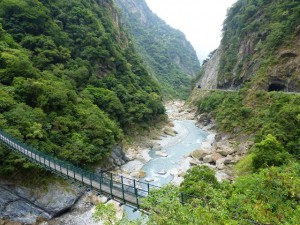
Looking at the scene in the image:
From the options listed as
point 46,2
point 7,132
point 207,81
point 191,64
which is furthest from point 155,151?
point 191,64

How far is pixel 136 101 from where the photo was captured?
139 ft

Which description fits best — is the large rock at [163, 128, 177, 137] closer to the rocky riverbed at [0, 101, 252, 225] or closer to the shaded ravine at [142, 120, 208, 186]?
the rocky riverbed at [0, 101, 252, 225]

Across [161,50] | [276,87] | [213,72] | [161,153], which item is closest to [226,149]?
[161,153]

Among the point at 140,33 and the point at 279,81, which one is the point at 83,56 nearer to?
the point at 279,81

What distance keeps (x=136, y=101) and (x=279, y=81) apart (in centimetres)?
2058

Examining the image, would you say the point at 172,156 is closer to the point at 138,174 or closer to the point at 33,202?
the point at 138,174

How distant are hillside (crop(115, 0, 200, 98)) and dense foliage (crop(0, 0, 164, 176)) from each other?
6249 cm

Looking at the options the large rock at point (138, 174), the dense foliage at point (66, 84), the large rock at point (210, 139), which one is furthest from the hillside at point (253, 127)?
the dense foliage at point (66, 84)

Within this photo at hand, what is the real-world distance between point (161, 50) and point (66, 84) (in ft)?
394

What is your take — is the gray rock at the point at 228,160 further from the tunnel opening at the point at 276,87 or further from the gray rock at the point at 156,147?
the tunnel opening at the point at 276,87

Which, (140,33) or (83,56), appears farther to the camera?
(140,33)

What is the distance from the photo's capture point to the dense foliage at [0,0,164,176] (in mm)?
23750

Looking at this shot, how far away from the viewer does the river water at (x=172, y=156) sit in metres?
27.6

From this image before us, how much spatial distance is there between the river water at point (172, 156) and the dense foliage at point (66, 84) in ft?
16.0
